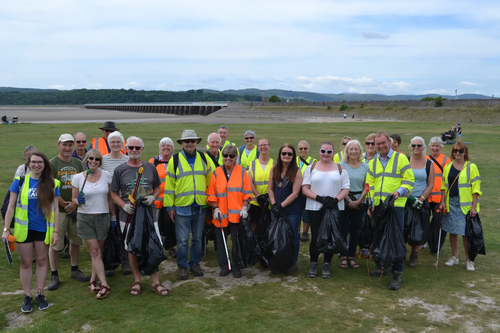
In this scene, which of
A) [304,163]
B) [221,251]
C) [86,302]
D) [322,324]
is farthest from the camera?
[304,163]

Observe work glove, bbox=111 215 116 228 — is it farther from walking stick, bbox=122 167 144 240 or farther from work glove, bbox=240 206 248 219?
work glove, bbox=240 206 248 219

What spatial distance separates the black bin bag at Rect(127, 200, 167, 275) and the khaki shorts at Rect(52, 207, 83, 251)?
1.11 metres

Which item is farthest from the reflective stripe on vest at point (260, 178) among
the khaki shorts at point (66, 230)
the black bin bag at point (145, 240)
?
the khaki shorts at point (66, 230)

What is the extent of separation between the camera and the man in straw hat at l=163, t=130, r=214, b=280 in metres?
5.58

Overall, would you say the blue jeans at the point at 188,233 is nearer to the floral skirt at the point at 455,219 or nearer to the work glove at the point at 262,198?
the work glove at the point at 262,198

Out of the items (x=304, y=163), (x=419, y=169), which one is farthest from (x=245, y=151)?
(x=419, y=169)

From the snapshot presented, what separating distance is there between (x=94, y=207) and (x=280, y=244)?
240 centimetres

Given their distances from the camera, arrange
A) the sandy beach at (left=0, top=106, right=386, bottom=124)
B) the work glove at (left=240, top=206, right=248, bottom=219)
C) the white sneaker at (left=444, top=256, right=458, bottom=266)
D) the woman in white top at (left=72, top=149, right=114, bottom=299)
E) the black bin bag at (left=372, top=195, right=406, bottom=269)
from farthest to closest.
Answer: the sandy beach at (left=0, top=106, right=386, bottom=124)
the white sneaker at (left=444, top=256, right=458, bottom=266)
the work glove at (left=240, top=206, right=248, bottom=219)
the black bin bag at (left=372, top=195, right=406, bottom=269)
the woman in white top at (left=72, top=149, right=114, bottom=299)

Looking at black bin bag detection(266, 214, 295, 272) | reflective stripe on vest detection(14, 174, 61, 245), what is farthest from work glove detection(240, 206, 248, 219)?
reflective stripe on vest detection(14, 174, 61, 245)

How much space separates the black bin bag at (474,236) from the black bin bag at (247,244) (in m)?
2.94

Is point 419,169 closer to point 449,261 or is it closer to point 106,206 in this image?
point 449,261

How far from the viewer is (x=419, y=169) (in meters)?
6.11

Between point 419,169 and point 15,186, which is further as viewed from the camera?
point 419,169

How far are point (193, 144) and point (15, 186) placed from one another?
2125 mm
